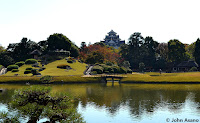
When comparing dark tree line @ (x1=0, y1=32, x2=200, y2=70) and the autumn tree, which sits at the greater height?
dark tree line @ (x1=0, y1=32, x2=200, y2=70)

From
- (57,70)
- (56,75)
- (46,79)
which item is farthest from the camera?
(57,70)

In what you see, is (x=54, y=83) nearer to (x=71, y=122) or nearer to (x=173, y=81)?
(x=173, y=81)

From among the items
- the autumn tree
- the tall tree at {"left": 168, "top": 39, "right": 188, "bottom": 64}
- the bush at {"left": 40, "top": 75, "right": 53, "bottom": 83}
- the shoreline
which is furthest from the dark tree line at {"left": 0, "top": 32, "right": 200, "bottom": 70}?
the autumn tree

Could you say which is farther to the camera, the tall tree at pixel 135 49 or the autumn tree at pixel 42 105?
the tall tree at pixel 135 49

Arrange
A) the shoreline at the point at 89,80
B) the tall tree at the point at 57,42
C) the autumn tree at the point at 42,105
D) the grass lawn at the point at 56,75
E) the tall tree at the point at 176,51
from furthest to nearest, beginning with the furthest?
the tall tree at the point at 57,42, the tall tree at the point at 176,51, the grass lawn at the point at 56,75, the shoreline at the point at 89,80, the autumn tree at the point at 42,105

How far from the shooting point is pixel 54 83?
8225 cm

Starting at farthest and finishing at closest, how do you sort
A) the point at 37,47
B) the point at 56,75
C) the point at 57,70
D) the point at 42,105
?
the point at 37,47 → the point at 57,70 → the point at 56,75 → the point at 42,105

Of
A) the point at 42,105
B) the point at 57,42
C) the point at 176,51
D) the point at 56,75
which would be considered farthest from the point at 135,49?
the point at 42,105

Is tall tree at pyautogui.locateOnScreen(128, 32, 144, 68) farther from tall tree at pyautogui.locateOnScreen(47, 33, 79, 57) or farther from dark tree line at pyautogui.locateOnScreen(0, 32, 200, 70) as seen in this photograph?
tall tree at pyautogui.locateOnScreen(47, 33, 79, 57)

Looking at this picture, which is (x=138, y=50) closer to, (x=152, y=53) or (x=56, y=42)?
(x=152, y=53)

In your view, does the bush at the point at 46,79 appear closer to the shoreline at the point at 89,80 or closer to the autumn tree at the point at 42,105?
the shoreline at the point at 89,80

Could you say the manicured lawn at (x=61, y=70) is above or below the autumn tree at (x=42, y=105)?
above

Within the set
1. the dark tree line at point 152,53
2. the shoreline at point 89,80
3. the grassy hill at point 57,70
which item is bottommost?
the shoreline at point 89,80

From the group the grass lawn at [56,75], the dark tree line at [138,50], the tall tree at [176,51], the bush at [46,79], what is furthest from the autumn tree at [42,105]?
the tall tree at [176,51]
